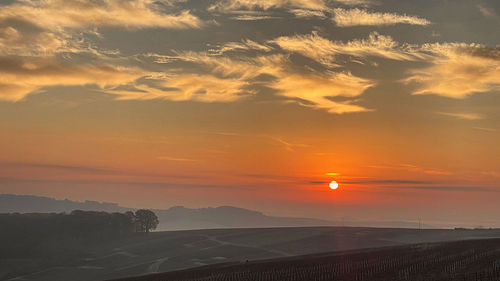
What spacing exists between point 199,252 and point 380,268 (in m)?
97.0

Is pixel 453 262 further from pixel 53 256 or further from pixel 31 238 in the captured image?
pixel 31 238

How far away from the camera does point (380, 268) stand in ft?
254

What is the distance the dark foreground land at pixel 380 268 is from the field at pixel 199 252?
137 feet

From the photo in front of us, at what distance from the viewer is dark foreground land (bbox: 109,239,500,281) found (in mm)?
64875

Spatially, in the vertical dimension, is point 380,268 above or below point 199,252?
below

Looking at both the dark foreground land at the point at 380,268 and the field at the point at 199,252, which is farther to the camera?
the field at the point at 199,252

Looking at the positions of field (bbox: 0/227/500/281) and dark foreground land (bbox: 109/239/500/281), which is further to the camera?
field (bbox: 0/227/500/281)

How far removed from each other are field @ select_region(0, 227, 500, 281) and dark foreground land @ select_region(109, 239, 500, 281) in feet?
137

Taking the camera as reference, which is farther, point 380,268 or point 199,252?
point 199,252

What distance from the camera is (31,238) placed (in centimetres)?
19988

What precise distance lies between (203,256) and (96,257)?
41730 mm

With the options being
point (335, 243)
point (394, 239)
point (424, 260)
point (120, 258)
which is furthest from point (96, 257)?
point (424, 260)

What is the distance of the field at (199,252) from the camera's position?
466 ft

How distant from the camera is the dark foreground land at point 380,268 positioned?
213 feet
